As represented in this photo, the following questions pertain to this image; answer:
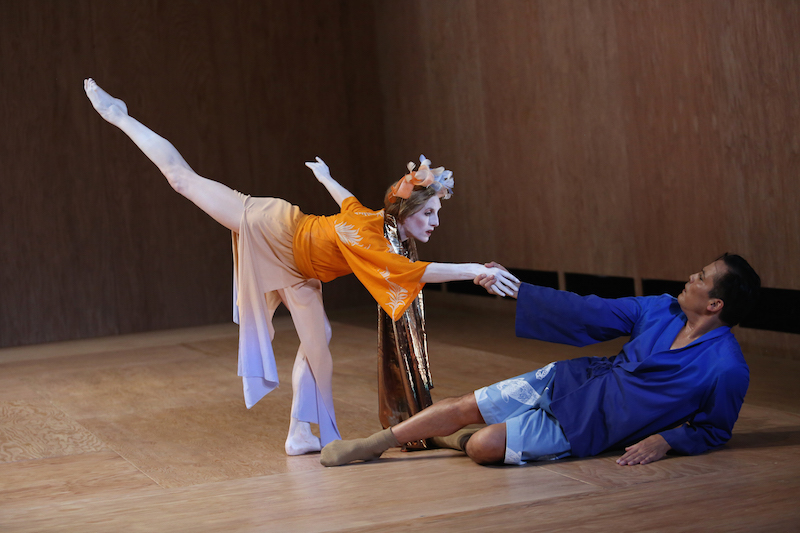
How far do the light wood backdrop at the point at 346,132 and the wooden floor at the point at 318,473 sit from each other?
→ 1098 mm

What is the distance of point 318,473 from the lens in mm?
2680

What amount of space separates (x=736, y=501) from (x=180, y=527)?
133 cm

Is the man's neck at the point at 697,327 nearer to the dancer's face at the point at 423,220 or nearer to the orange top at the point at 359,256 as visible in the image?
the orange top at the point at 359,256

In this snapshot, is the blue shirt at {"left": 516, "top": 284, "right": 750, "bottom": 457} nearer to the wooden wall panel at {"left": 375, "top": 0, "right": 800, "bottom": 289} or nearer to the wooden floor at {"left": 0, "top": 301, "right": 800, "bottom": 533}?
the wooden floor at {"left": 0, "top": 301, "right": 800, "bottom": 533}

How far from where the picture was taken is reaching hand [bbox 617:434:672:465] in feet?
8.17

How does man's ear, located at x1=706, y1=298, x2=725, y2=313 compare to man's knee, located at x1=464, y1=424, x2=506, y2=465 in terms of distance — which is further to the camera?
man's knee, located at x1=464, y1=424, x2=506, y2=465

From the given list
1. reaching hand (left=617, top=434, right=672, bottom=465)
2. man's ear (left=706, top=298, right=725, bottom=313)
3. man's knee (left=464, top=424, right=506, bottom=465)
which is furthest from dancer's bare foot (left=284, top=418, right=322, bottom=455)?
man's ear (left=706, top=298, right=725, bottom=313)

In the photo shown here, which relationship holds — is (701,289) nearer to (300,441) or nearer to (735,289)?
(735,289)

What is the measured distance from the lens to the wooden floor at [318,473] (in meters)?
2.12

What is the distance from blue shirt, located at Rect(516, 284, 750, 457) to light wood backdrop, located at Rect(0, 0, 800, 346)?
2.01 m

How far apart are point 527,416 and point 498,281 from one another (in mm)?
403

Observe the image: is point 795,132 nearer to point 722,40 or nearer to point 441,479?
point 722,40

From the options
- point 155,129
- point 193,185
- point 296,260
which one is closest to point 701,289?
point 296,260

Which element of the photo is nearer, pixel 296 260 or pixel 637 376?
pixel 637 376
